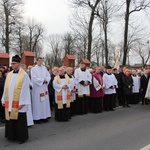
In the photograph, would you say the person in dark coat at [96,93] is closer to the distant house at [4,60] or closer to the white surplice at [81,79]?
the white surplice at [81,79]

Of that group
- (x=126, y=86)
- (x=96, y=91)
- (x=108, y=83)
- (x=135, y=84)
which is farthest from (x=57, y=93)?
(x=135, y=84)

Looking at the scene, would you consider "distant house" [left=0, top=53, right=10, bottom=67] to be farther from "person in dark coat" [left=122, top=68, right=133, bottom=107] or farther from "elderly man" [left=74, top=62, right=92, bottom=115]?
"person in dark coat" [left=122, top=68, right=133, bottom=107]

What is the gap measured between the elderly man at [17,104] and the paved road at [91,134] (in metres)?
0.25

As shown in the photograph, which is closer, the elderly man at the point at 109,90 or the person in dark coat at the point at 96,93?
the person in dark coat at the point at 96,93

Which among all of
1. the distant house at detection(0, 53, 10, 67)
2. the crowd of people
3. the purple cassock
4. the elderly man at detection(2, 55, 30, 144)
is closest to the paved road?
the elderly man at detection(2, 55, 30, 144)

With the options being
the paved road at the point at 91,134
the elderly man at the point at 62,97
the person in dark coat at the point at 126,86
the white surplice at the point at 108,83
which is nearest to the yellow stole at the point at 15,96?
the paved road at the point at 91,134

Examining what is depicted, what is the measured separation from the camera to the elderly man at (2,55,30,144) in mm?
6178

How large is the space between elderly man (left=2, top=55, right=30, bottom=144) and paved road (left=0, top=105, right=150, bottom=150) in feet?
0.83

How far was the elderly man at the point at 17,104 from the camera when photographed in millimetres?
6178

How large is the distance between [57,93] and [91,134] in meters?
2.27

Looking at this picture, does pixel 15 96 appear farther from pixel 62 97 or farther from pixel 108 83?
pixel 108 83

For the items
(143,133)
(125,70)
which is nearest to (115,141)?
(143,133)

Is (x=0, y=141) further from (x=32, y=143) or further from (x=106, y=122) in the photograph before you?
(x=106, y=122)

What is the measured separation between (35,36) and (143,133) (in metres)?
53.9
